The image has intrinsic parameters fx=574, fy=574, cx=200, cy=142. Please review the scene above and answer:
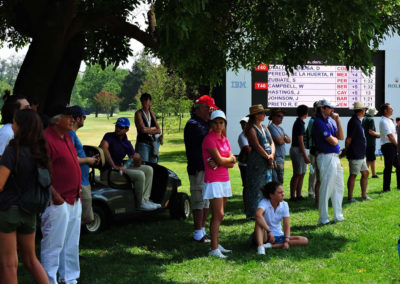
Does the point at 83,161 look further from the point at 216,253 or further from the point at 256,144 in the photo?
the point at 256,144

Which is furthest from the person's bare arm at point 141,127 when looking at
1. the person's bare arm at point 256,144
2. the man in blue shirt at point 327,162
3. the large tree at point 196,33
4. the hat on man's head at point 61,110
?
the hat on man's head at point 61,110

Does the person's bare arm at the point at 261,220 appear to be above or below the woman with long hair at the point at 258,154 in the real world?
below

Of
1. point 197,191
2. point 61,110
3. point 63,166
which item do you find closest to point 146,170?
point 197,191

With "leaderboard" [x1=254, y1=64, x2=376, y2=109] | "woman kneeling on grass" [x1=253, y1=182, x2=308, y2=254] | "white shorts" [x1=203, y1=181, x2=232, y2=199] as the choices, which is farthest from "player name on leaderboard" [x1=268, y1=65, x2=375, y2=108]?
"white shorts" [x1=203, y1=181, x2=232, y2=199]

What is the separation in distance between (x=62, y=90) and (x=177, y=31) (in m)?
4.72

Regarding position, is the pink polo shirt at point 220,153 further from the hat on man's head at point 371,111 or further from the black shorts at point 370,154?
the black shorts at point 370,154

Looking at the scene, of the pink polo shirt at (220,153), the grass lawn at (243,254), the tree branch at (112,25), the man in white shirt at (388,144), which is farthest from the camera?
the man in white shirt at (388,144)

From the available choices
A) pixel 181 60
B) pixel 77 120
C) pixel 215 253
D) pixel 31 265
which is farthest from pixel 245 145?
pixel 31 265

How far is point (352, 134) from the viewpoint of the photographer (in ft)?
36.5

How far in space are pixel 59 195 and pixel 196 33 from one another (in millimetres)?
3401

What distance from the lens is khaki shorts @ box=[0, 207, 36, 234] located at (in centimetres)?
470

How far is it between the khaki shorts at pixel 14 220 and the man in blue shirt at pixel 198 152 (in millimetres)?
3530

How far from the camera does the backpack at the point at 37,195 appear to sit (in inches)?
186

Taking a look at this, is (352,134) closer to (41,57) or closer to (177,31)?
(177,31)
